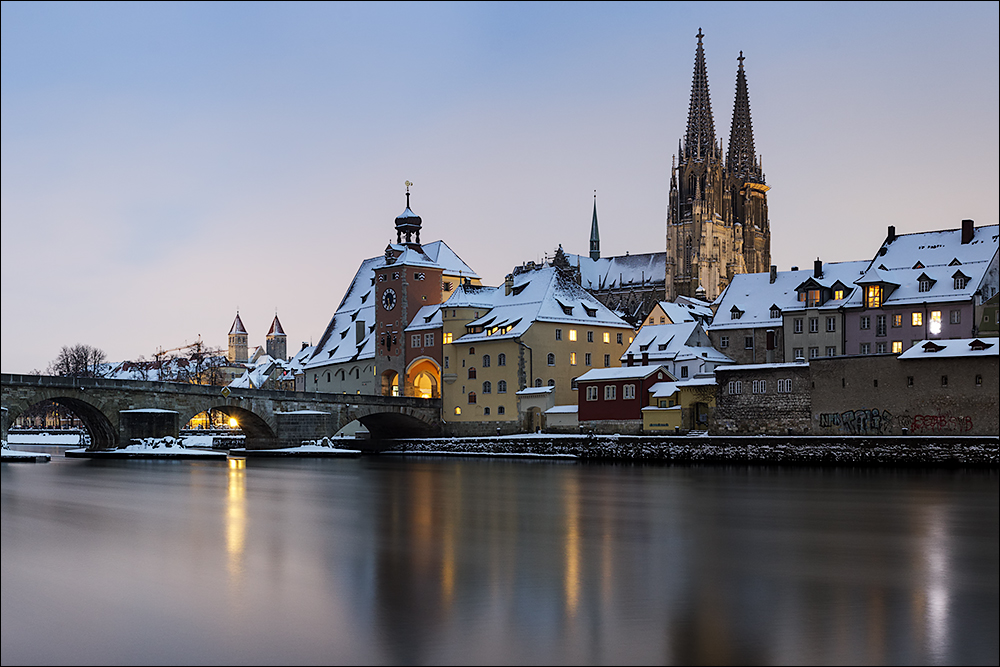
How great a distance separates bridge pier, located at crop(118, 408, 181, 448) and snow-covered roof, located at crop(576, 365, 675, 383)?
96.8 feet

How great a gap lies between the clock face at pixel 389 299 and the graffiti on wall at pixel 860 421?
155 ft

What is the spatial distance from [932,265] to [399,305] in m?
47.1

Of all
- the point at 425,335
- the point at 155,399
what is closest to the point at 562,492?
the point at 155,399

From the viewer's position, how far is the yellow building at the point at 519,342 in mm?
85812

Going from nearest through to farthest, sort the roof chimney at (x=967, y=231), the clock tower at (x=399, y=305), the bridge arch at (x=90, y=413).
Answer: the bridge arch at (x=90, y=413) → the roof chimney at (x=967, y=231) → the clock tower at (x=399, y=305)

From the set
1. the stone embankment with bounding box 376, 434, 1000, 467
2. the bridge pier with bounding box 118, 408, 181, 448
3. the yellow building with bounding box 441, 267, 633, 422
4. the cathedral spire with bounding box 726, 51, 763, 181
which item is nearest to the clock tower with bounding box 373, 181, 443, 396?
the yellow building with bounding box 441, 267, 633, 422

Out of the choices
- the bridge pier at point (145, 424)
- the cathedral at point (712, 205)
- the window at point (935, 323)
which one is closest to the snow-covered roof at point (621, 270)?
the cathedral at point (712, 205)

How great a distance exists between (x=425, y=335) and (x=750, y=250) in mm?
68857

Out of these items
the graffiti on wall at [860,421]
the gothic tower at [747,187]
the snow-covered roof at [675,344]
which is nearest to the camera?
the graffiti on wall at [860,421]

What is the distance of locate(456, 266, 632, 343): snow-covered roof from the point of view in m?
87.2

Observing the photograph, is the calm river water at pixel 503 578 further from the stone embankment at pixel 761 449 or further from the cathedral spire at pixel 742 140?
the cathedral spire at pixel 742 140

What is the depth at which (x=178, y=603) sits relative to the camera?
16.9 meters

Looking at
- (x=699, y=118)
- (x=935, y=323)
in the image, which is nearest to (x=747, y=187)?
(x=699, y=118)

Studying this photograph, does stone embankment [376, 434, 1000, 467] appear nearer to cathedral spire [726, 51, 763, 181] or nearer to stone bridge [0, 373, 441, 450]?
stone bridge [0, 373, 441, 450]
